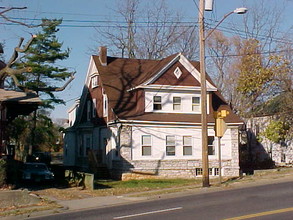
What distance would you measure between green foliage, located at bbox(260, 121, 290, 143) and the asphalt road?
67.8 ft

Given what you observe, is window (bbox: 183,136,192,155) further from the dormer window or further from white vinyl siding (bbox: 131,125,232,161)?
the dormer window

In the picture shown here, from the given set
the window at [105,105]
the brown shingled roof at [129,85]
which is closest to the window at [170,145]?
the brown shingled roof at [129,85]

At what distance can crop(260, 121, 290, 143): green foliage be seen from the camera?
3728 cm

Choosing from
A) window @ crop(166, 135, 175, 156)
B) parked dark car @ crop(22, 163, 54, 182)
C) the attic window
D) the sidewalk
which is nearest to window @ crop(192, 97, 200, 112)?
the attic window

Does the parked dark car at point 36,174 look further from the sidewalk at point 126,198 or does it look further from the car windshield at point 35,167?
the sidewalk at point 126,198

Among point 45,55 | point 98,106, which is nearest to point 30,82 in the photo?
point 45,55

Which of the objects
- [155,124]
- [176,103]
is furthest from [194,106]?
[155,124]

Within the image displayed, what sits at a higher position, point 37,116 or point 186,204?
point 37,116

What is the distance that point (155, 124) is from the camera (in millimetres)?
30766

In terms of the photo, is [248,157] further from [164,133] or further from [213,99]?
[164,133]

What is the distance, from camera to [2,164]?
1873cm

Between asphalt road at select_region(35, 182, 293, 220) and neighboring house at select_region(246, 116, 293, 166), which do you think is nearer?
asphalt road at select_region(35, 182, 293, 220)

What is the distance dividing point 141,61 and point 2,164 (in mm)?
19742

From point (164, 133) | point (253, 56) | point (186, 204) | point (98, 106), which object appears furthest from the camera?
point (253, 56)
